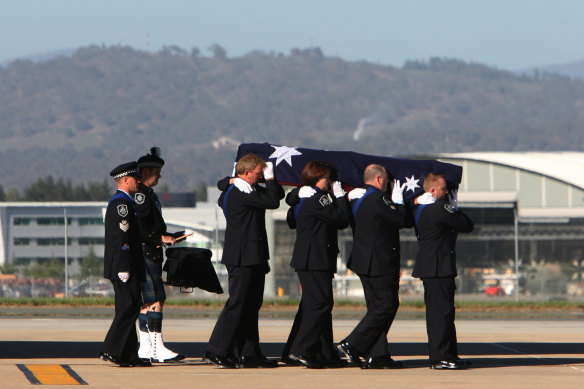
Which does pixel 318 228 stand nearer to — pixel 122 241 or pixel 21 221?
pixel 122 241

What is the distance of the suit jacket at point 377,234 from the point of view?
11.4m

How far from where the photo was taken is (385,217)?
37.3ft

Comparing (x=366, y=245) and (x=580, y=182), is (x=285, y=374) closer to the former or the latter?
(x=366, y=245)

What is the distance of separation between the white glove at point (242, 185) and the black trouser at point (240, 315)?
0.72 m

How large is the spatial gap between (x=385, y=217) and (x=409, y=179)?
7.30 feet

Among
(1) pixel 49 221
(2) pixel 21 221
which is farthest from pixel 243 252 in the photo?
(2) pixel 21 221

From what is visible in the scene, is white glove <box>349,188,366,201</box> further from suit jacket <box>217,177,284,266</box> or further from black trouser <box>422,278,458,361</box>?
black trouser <box>422,278,458,361</box>

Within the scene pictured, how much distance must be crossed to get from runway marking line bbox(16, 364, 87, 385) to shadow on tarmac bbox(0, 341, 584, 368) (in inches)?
49.9

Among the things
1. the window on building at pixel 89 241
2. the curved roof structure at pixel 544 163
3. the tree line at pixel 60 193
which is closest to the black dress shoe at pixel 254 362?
the window on building at pixel 89 241

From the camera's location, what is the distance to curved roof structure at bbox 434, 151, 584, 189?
160ft

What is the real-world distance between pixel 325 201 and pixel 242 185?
0.80 m

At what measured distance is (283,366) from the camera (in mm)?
11586

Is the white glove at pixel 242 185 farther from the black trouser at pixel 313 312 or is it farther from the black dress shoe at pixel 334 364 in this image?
the black dress shoe at pixel 334 364

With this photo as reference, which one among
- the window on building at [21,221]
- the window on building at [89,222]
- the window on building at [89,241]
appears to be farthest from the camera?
the window on building at [21,221]
